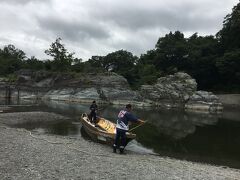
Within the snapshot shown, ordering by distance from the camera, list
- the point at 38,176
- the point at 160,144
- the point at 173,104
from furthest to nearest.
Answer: the point at 173,104 → the point at 160,144 → the point at 38,176

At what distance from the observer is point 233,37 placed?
102375 mm

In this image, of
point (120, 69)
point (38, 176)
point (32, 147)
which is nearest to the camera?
point (38, 176)

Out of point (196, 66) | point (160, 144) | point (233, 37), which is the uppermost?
point (233, 37)

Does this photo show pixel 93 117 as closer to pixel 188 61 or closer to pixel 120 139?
pixel 120 139

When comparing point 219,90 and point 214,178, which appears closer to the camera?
point 214,178

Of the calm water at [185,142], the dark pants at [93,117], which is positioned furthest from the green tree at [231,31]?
the dark pants at [93,117]

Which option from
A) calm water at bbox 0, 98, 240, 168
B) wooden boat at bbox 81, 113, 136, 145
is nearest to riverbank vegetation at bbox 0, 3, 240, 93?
calm water at bbox 0, 98, 240, 168

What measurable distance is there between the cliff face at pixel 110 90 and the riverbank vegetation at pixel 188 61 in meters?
7.25

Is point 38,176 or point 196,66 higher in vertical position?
point 196,66

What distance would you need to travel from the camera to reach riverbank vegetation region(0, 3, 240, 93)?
100 meters

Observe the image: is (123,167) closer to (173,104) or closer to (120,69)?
(173,104)

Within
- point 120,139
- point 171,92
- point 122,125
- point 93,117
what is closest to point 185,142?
point 93,117

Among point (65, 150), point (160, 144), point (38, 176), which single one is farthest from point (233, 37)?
point (38, 176)

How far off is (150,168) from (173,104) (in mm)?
68293
